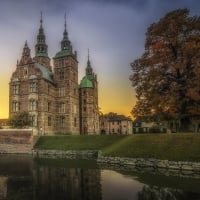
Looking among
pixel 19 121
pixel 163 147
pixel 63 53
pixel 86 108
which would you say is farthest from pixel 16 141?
pixel 163 147

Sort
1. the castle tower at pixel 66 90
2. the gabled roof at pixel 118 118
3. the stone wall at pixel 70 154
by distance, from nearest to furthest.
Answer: the stone wall at pixel 70 154, the castle tower at pixel 66 90, the gabled roof at pixel 118 118

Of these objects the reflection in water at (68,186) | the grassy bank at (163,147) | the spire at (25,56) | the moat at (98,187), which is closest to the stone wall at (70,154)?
the grassy bank at (163,147)

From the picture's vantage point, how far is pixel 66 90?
5959 cm

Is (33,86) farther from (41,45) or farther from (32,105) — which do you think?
(41,45)

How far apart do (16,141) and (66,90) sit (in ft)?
60.3

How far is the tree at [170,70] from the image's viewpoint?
26.7m

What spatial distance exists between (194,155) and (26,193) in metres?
14.9

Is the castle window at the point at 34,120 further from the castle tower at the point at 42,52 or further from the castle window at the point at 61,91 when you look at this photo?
the castle tower at the point at 42,52

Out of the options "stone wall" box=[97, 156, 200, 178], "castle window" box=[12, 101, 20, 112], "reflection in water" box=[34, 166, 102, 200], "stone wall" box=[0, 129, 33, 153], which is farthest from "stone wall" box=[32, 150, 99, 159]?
"castle window" box=[12, 101, 20, 112]

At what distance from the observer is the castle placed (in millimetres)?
54812

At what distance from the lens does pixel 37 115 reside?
54.0 meters

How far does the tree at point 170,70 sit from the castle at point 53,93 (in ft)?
96.9

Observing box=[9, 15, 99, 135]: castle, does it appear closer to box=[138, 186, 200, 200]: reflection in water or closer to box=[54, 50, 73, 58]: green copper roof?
box=[54, 50, 73, 58]: green copper roof

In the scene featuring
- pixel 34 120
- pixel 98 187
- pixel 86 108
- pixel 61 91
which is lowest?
pixel 98 187
